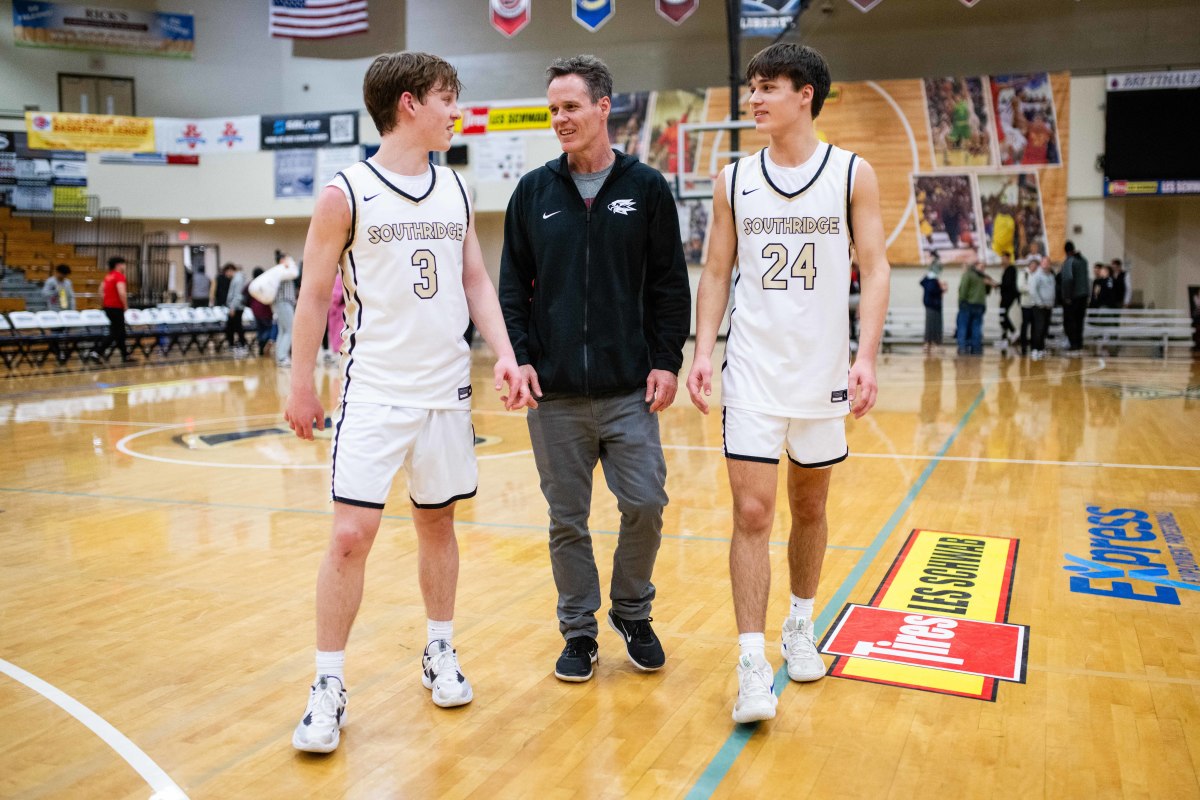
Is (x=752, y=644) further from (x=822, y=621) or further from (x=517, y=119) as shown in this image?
(x=517, y=119)

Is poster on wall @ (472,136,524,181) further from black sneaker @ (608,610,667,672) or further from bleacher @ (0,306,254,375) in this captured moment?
black sneaker @ (608,610,667,672)

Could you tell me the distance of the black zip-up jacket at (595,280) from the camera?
321 cm

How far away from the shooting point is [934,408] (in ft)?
34.5

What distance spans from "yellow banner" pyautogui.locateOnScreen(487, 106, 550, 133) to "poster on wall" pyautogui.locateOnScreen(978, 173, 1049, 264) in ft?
27.3

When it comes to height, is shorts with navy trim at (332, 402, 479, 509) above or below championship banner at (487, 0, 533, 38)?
below

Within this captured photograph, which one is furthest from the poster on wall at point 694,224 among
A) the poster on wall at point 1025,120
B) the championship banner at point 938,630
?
the championship banner at point 938,630

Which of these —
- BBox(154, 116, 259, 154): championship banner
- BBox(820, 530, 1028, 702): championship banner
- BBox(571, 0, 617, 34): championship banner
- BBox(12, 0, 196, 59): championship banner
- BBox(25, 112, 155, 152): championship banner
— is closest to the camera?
BBox(820, 530, 1028, 702): championship banner

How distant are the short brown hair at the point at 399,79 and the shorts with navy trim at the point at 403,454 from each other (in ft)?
2.59

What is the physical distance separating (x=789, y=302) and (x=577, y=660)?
4.11 feet

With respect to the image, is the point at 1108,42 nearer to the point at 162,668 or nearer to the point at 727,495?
the point at 727,495

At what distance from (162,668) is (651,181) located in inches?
85.6

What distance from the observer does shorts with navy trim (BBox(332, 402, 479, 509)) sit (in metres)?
2.87

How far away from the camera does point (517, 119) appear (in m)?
21.3

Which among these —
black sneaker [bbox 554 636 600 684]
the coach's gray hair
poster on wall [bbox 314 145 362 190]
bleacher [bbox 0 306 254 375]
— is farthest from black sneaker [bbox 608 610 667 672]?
poster on wall [bbox 314 145 362 190]
